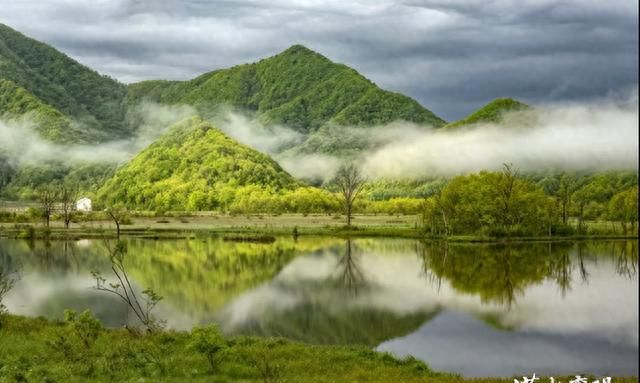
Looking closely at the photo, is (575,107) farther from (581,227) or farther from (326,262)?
(581,227)

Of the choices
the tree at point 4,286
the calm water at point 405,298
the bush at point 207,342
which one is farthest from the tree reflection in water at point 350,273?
the bush at point 207,342

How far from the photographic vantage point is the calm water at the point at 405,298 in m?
36.1

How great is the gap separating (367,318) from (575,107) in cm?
1929

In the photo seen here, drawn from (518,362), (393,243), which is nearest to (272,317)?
(518,362)

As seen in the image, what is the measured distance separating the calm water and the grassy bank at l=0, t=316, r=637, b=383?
4.97 m

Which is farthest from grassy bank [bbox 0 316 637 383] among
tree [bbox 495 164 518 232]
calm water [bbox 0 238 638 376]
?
tree [bbox 495 164 518 232]

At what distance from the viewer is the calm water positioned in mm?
36125

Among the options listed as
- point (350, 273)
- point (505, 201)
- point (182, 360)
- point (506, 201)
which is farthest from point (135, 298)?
point (505, 201)

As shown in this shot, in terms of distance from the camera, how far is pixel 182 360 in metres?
26.7

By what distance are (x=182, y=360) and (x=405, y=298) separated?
29824 millimetres

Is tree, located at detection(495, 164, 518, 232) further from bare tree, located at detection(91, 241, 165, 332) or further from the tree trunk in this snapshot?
bare tree, located at detection(91, 241, 165, 332)

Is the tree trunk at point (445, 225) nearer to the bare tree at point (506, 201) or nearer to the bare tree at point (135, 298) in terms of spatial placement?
the bare tree at point (506, 201)

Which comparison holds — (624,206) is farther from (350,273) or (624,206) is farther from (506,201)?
(350,273)

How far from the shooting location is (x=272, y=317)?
44.0 metres
